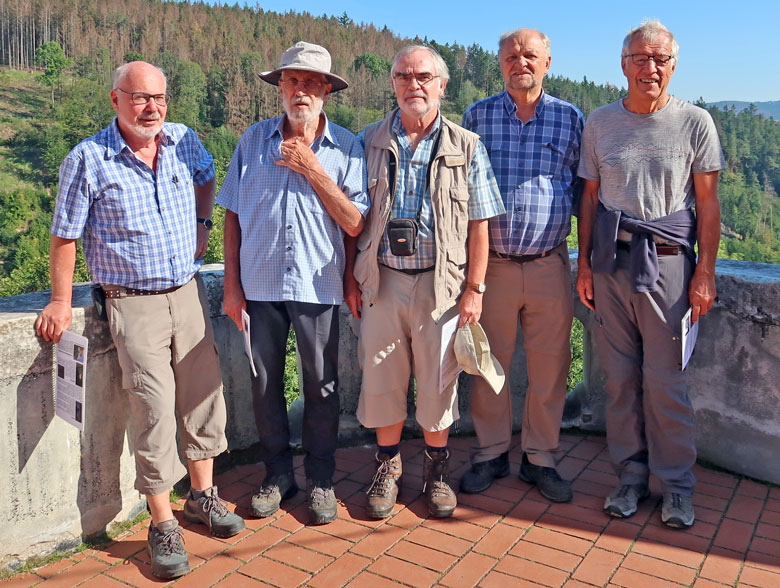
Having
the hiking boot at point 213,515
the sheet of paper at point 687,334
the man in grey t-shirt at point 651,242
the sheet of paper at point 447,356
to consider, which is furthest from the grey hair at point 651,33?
the hiking boot at point 213,515

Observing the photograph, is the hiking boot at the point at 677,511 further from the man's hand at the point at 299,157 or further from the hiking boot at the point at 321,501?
the man's hand at the point at 299,157

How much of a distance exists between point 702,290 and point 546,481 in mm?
999

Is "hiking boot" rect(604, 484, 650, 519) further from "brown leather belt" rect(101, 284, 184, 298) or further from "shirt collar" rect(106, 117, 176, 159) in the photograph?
"shirt collar" rect(106, 117, 176, 159)

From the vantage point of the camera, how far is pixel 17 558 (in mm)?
2311

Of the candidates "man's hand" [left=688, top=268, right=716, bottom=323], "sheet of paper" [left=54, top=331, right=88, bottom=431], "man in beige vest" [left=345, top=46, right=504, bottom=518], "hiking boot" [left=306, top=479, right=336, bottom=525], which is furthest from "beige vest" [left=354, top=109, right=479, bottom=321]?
"sheet of paper" [left=54, top=331, right=88, bottom=431]

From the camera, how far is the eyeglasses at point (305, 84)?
253 cm

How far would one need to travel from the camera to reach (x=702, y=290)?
260 cm

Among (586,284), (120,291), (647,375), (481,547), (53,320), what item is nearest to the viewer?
(53,320)

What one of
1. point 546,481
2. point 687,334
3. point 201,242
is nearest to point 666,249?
point 687,334

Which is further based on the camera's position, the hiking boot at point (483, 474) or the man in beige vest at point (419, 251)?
the hiking boot at point (483, 474)

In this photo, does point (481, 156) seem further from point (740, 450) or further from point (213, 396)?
point (740, 450)

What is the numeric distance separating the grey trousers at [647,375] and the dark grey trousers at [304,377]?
1.11 m

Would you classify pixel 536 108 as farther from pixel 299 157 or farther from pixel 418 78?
pixel 299 157

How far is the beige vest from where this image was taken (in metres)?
2.56
